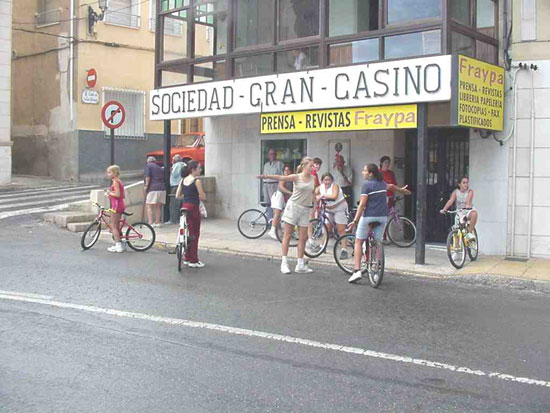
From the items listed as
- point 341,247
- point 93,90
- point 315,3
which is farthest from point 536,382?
point 93,90

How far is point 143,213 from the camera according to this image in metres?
16.2

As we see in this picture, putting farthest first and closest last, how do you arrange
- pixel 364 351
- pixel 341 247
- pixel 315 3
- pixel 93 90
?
pixel 93 90
pixel 315 3
pixel 341 247
pixel 364 351

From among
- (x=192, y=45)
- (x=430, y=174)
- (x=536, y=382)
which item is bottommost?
(x=536, y=382)

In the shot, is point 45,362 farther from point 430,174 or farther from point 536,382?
point 430,174

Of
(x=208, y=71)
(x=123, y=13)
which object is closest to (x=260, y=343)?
(x=208, y=71)

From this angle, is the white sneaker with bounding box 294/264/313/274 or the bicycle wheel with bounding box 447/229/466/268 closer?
the white sneaker with bounding box 294/264/313/274

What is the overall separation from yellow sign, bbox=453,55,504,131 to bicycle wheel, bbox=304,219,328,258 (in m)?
3.08

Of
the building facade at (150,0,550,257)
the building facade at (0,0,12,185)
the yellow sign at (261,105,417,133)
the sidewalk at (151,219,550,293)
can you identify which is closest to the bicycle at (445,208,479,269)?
the sidewalk at (151,219,550,293)

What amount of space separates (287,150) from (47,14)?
14820mm

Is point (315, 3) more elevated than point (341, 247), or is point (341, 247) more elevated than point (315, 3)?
point (315, 3)

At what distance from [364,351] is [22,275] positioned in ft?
18.3

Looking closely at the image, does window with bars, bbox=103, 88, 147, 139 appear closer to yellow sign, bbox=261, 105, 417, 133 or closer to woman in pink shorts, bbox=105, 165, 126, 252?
yellow sign, bbox=261, 105, 417, 133

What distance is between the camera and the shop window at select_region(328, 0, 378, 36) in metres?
14.3

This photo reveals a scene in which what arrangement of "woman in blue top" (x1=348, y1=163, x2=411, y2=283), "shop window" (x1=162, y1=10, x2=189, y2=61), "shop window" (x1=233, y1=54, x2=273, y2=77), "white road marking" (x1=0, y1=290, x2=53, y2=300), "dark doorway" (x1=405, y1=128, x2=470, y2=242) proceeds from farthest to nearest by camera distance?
1. "shop window" (x1=162, y1=10, x2=189, y2=61)
2. "shop window" (x1=233, y1=54, x2=273, y2=77)
3. "dark doorway" (x1=405, y1=128, x2=470, y2=242)
4. "woman in blue top" (x1=348, y1=163, x2=411, y2=283)
5. "white road marking" (x1=0, y1=290, x2=53, y2=300)
